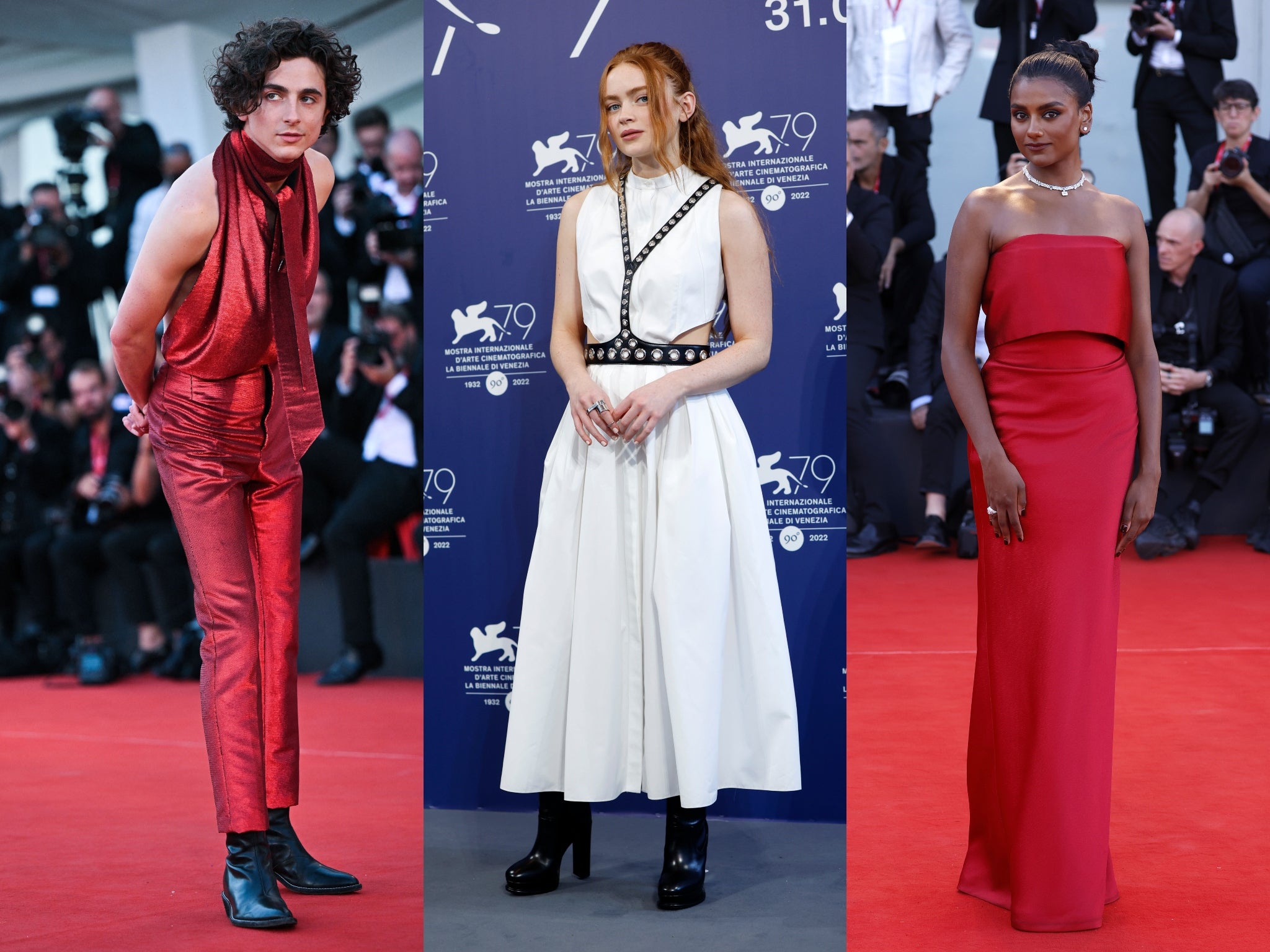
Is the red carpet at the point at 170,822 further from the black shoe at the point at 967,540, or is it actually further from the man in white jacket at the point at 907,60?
the man in white jacket at the point at 907,60

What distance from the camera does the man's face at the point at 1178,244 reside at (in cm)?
609

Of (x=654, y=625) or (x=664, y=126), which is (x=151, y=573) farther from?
(x=664, y=126)

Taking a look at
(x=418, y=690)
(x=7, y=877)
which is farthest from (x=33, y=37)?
(x=7, y=877)

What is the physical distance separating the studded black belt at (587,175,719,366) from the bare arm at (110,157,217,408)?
2.59 ft

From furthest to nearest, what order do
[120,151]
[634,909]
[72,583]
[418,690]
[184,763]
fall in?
[120,151], [72,583], [418,690], [184,763], [634,909]

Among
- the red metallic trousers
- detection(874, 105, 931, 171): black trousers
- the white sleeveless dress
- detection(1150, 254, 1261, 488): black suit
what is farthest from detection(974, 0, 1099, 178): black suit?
the red metallic trousers

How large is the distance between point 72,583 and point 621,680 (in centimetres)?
419

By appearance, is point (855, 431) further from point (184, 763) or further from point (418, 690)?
point (184, 763)

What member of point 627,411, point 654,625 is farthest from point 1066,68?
point 654,625

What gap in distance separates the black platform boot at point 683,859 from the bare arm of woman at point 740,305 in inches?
28.4

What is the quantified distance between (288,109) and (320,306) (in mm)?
3439

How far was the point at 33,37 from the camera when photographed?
26.3ft

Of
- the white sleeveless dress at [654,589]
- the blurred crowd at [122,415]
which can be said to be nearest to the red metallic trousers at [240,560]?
the white sleeveless dress at [654,589]

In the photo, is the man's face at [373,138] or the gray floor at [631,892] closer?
the gray floor at [631,892]
